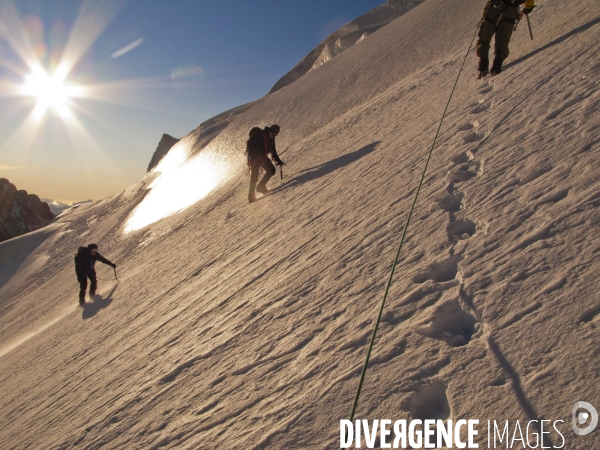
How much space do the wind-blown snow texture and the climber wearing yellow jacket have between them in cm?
38

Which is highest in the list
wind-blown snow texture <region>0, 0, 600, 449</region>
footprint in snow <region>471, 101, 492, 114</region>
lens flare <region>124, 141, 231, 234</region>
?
lens flare <region>124, 141, 231, 234</region>

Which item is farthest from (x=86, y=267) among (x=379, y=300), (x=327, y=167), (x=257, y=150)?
(x=379, y=300)

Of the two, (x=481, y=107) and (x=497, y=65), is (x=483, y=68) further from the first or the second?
(x=481, y=107)

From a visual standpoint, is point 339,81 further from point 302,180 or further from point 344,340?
point 344,340

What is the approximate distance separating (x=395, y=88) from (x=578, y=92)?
6.35m

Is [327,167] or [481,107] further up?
[327,167]

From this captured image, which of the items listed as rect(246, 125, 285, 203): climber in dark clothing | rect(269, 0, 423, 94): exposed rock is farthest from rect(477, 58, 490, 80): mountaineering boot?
rect(269, 0, 423, 94): exposed rock

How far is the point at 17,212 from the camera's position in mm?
50125

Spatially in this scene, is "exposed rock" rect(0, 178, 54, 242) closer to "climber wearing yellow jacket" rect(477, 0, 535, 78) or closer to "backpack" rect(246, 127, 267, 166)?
"backpack" rect(246, 127, 267, 166)

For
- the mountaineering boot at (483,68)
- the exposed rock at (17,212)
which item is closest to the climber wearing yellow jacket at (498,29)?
the mountaineering boot at (483,68)

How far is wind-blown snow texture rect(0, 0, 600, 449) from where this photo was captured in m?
1.95

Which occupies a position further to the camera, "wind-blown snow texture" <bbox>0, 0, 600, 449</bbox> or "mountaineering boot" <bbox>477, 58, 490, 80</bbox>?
"mountaineering boot" <bbox>477, 58, 490, 80</bbox>

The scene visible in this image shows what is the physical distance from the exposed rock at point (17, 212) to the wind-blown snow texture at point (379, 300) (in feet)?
164

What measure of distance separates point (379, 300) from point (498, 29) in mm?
5959
